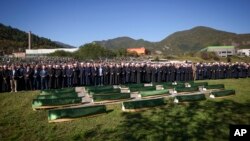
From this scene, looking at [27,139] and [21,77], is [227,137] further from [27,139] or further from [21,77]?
[21,77]

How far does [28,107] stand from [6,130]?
3.33 meters

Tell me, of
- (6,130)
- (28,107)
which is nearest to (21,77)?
(28,107)

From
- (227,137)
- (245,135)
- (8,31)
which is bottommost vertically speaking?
(227,137)

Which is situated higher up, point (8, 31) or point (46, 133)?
point (8, 31)

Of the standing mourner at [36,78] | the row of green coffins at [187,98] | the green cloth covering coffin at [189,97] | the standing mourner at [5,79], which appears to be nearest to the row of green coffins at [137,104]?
the row of green coffins at [187,98]

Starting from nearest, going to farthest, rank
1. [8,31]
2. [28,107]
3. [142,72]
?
[28,107] < [142,72] < [8,31]

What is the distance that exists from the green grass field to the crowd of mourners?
12.5ft

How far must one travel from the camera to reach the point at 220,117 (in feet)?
38.0

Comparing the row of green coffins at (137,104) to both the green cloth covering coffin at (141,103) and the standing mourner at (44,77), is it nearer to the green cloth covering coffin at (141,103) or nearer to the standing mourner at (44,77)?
the green cloth covering coffin at (141,103)

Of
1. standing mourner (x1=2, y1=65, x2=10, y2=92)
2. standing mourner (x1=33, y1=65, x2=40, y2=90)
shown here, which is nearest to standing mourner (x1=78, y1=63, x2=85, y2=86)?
standing mourner (x1=33, y1=65, x2=40, y2=90)

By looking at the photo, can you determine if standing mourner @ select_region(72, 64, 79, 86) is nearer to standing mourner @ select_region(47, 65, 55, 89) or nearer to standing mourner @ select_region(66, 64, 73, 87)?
standing mourner @ select_region(66, 64, 73, 87)

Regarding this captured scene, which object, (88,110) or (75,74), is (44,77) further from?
(88,110)

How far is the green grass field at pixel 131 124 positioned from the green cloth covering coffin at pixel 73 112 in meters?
0.25

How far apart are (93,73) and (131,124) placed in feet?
34.6
